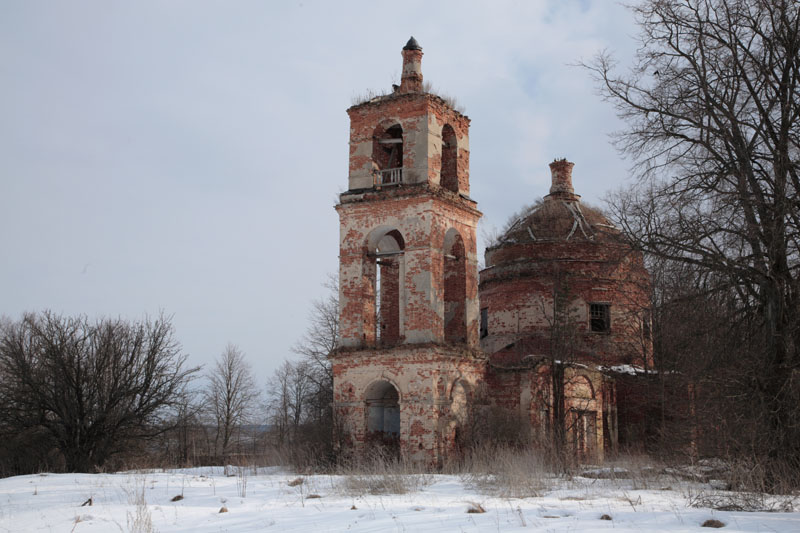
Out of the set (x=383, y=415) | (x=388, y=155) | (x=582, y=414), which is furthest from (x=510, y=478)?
(x=388, y=155)

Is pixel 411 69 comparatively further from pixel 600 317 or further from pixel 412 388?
pixel 600 317

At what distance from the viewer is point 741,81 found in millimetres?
13609

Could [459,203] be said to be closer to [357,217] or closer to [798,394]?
[357,217]

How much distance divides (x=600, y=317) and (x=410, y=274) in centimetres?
935

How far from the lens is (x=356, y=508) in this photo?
1030 centimetres

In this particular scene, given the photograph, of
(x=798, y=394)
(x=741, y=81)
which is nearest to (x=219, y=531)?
(x=798, y=394)

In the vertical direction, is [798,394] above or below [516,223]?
below

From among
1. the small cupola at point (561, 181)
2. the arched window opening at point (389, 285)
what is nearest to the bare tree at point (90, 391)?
the arched window opening at point (389, 285)

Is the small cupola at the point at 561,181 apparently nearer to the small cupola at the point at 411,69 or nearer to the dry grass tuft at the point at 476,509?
the small cupola at the point at 411,69

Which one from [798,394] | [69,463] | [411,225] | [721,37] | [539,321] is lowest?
[69,463]

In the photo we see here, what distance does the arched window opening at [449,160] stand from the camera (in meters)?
23.1

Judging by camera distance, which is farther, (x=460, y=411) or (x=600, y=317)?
(x=600, y=317)

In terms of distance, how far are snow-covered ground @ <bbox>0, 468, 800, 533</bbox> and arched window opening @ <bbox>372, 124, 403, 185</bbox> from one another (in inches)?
405

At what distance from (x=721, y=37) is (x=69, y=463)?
2110cm
